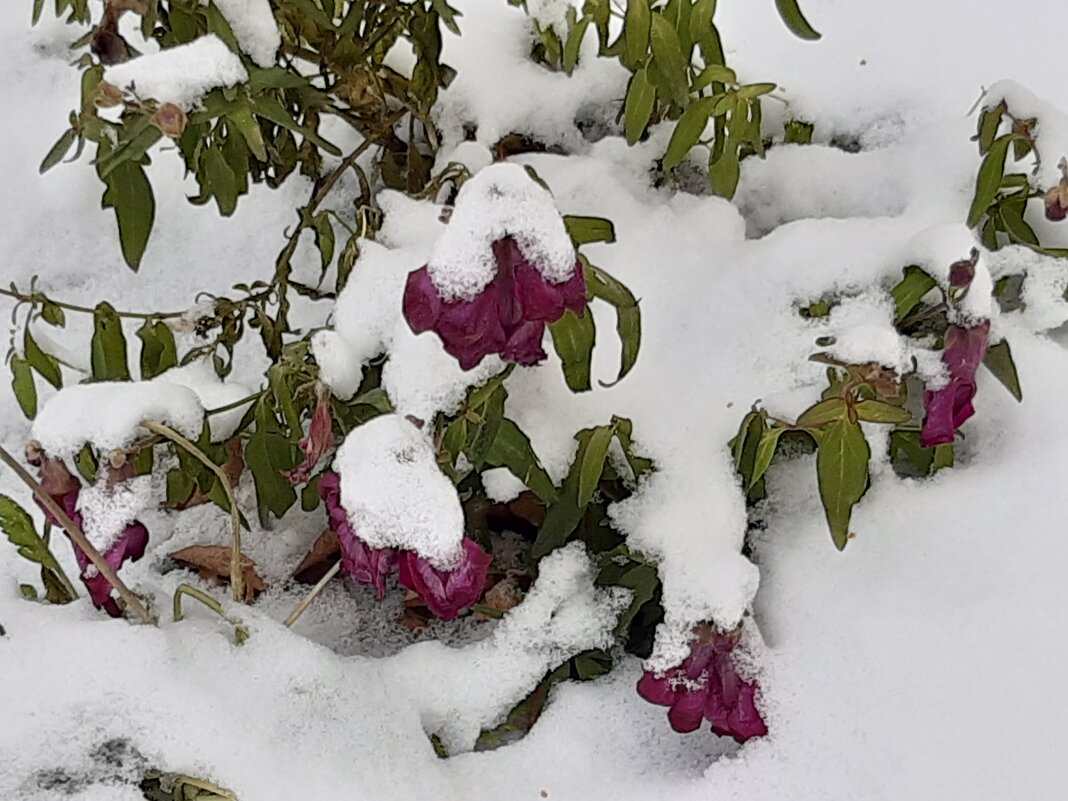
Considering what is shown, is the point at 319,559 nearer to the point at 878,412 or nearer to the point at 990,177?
the point at 878,412

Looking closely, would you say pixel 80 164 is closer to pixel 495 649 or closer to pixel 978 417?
pixel 495 649

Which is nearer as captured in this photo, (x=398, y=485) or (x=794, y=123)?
(x=398, y=485)

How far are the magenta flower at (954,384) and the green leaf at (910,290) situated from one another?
0.06m

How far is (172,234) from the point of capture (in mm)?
1381

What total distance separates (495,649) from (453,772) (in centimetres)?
12

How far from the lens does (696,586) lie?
91cm

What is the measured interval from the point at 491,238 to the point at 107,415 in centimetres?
32

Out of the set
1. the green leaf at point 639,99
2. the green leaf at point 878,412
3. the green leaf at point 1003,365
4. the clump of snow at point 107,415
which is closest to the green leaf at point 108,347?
the clump of snow at point 107,415

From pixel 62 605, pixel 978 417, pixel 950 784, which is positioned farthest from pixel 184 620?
pixel 978 417

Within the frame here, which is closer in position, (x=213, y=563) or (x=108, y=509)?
(x=108, y=509)

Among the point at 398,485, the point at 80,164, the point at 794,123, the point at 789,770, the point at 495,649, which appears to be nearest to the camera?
the point at 398,485

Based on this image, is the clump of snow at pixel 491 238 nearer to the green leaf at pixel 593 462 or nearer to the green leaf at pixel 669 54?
Result: the green leaf at pixel 593 462

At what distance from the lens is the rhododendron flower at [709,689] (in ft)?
2.88

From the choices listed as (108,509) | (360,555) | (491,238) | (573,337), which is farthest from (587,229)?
(108,509)
